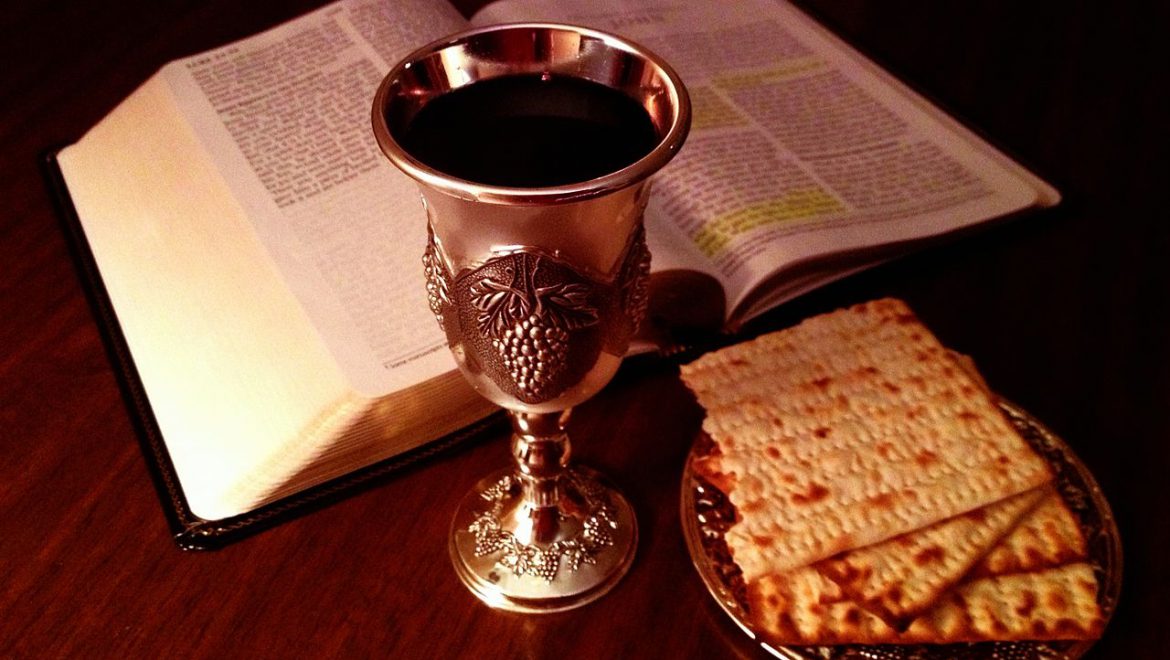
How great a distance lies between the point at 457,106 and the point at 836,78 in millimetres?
556

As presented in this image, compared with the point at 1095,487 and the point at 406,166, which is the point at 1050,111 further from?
the point at 406,166

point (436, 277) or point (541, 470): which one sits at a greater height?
point (436, 277)

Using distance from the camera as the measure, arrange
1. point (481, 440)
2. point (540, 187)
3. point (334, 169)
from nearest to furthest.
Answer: point (540, 187) → point (481, 440) → point (334, 169)

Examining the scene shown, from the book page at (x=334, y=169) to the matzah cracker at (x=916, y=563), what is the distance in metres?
0.26

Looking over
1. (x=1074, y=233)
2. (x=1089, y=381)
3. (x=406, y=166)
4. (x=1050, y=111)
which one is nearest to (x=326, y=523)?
(x=406, y=166)

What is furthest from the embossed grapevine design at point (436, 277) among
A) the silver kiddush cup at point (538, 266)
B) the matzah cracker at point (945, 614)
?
the matzah cracker at point (945, 614)

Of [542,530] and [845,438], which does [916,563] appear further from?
[542,530]

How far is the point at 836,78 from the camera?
90cm

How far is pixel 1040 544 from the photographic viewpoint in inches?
19.6

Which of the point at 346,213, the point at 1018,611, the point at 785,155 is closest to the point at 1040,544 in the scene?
the point at 1018,611

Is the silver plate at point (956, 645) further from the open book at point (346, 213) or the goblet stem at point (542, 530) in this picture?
the open book at point (346, 213)

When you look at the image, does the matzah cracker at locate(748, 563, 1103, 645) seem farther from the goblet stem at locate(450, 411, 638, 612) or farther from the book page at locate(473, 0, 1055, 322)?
the book page at locate(473, 0, 1055, 322)

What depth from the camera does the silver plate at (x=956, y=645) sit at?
0.47 metres

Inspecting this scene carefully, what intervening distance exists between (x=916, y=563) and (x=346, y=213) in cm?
44
